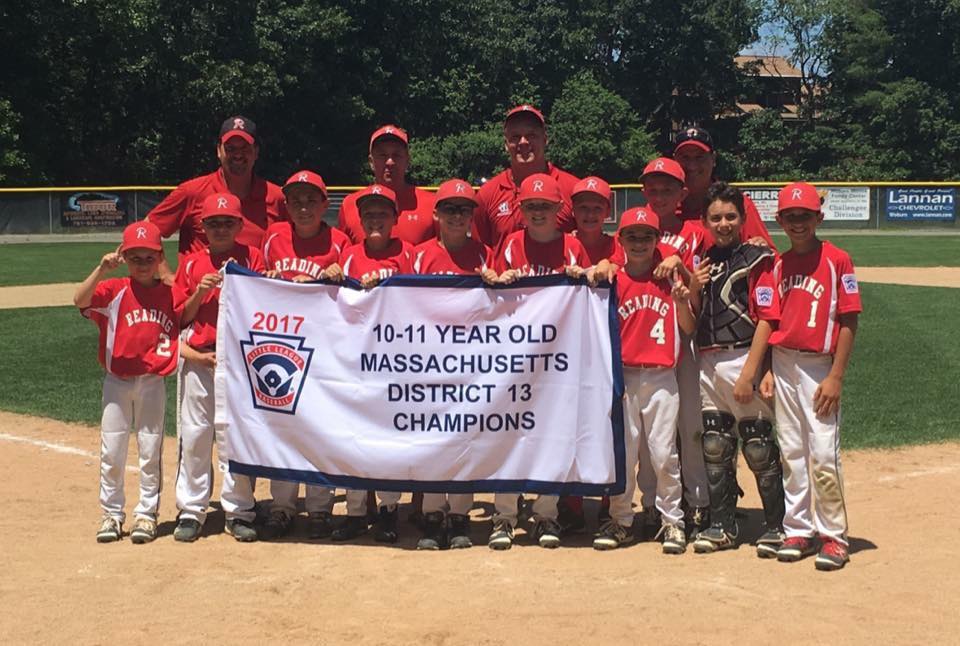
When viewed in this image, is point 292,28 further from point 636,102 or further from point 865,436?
point 865,436

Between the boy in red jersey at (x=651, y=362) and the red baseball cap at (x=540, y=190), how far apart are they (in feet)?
1.36

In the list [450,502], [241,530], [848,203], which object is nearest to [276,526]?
[241,530]

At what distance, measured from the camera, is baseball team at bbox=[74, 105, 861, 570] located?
573 cm

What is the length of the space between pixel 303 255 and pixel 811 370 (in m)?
3.00

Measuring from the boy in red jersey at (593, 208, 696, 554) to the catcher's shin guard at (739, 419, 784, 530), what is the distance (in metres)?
0.40

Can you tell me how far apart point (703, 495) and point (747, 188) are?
107 ft

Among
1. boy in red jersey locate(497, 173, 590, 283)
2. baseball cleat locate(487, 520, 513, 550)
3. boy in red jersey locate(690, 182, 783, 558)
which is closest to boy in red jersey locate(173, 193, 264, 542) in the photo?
baseball cleat locate(487, 520, 513, 550)

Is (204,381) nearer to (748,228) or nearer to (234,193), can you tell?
(234,193)

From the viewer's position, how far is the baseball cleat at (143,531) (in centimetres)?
612

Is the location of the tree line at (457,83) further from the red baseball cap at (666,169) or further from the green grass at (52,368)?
the red baseball cap at (666,169)

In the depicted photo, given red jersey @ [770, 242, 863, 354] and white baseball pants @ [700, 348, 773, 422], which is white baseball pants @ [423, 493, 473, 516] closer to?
white baseball pants @ [700, 348, 773, 422]

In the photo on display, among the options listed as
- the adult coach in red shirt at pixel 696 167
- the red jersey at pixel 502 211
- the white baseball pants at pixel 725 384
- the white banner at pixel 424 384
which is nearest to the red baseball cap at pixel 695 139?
the adult coach in red shirt at pixel 696 167

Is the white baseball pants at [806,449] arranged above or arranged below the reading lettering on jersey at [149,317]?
below

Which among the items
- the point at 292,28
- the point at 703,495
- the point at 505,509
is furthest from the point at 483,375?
the point at 292,28
